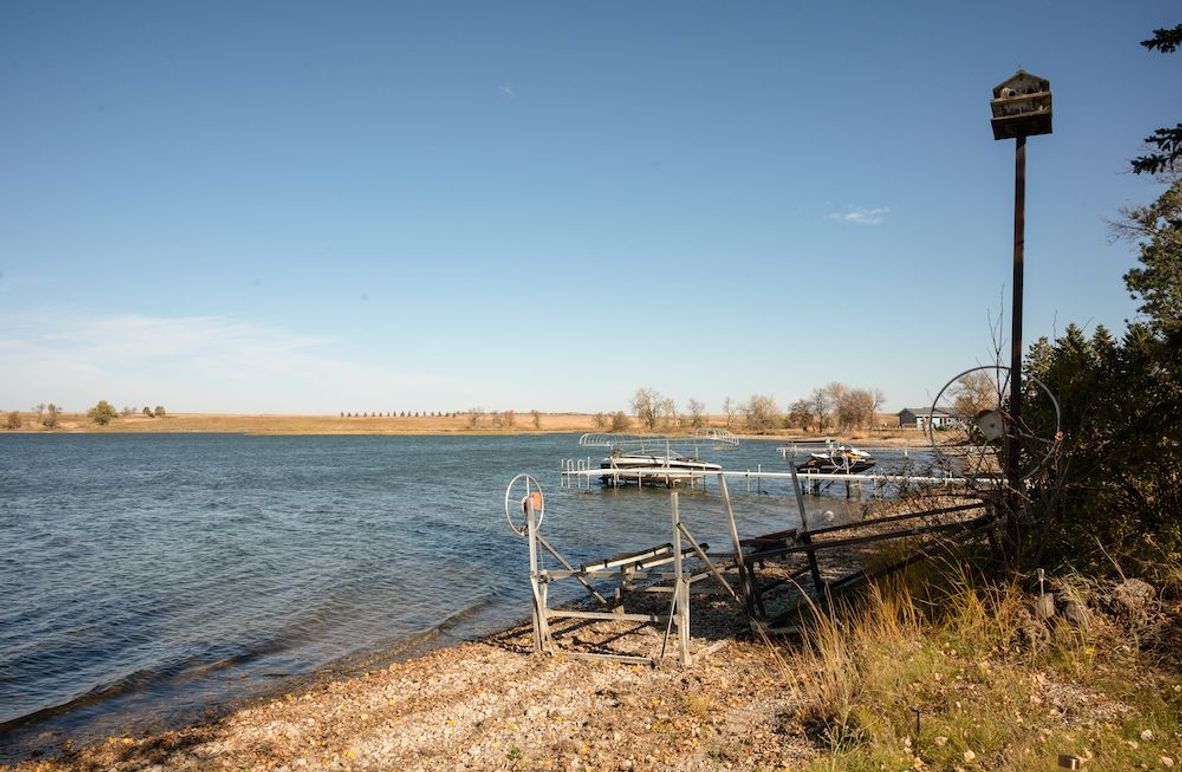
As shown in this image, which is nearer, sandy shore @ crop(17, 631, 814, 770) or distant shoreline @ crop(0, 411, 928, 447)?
sandy shore @ crop(17, 631, 814, 770)

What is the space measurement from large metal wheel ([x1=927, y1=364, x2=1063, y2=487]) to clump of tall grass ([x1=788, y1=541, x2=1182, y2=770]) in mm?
1312

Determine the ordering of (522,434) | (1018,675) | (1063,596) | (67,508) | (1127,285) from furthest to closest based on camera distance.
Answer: (522,434) → (67,508) → (1127,285) → (1063,596) → (1018,675)

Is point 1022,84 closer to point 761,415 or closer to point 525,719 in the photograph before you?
point 525,719

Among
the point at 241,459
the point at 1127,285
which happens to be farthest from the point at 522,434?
the point at 1127,285

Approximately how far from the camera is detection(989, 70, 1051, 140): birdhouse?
810 centimetres

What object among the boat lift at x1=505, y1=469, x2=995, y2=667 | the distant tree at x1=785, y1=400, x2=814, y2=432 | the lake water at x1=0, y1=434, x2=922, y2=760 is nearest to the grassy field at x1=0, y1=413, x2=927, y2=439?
the distant tree at x1=785, y1=400, x2=814, y2=432

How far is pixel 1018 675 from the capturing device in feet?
23.0

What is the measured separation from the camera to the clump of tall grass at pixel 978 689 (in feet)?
18.7

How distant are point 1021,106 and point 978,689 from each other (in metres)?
6.42

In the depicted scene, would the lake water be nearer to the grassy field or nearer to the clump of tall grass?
the clump of tall grass

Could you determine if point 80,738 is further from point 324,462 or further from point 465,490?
point 324,462

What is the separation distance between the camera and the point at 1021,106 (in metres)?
8.20

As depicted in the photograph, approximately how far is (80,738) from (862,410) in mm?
119287

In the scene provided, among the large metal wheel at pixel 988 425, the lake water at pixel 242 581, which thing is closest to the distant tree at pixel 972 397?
the large metal wheel at pixel 988 425
